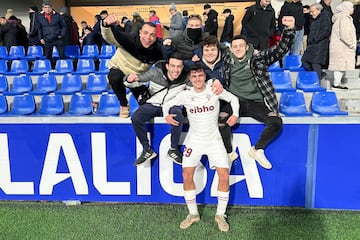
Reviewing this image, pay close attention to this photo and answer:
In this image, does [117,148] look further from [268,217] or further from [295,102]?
[295,102]

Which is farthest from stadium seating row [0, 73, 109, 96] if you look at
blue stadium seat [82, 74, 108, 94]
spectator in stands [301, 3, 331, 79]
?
spectator in stands [301, 3, 331, 79]

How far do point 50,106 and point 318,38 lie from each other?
4.57 metres

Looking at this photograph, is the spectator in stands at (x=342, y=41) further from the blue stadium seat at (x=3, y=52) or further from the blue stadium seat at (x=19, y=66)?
the blue stadium seat at (x=3, y=52)

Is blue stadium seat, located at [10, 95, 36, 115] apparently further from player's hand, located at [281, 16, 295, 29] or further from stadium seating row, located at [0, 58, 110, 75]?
player's hand, located at [281, 16, 295, 29]

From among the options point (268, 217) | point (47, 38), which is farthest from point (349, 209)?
point (47, 38)

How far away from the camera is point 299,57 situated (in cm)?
731

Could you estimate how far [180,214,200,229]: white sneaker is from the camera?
3.72 m

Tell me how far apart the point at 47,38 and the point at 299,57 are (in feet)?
16.6

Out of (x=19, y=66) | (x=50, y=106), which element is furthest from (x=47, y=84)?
(x=50, y=106)

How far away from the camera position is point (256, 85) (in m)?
3.94

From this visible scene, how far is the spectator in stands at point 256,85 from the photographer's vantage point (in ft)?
12.4

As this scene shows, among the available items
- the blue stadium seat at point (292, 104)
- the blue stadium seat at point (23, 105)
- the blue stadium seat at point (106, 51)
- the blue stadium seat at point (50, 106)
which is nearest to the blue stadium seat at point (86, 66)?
the blue stadium seat at point (106, 51)

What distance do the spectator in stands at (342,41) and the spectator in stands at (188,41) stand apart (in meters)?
3.68

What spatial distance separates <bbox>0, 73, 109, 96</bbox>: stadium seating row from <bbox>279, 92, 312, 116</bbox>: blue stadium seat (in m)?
3.18
